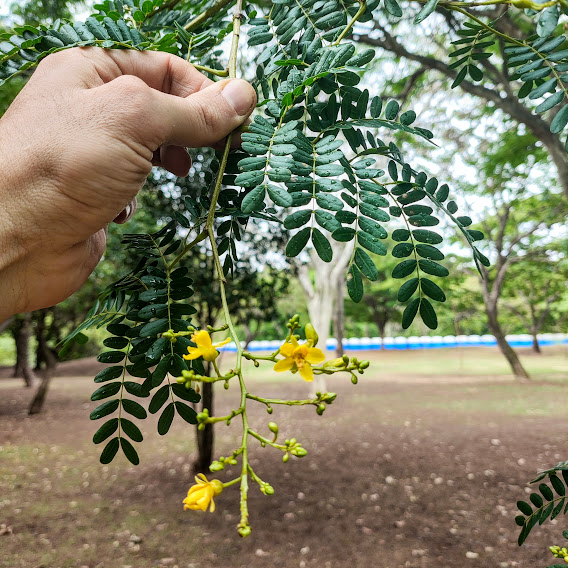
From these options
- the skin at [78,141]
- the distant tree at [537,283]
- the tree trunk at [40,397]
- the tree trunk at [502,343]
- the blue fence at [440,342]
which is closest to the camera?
the skin at [78,141]

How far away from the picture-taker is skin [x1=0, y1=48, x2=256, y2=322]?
0.87 meters

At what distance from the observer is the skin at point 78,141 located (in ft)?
2.87

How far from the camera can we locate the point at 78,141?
873 mm

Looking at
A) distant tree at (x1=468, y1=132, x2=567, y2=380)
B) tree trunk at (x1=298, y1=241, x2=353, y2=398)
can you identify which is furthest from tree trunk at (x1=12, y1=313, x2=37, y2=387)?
distant tree at (x1=468, y1=132, x2=567, y2=380)

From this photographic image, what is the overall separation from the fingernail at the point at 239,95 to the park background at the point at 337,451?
1.92ft

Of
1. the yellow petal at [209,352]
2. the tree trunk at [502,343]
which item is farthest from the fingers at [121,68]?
the tree trunk at [502,343]

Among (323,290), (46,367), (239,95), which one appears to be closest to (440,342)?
(323,290)

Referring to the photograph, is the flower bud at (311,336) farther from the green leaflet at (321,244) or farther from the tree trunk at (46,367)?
the tree trunk at (46,367)

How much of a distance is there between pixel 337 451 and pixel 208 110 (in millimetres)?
6410

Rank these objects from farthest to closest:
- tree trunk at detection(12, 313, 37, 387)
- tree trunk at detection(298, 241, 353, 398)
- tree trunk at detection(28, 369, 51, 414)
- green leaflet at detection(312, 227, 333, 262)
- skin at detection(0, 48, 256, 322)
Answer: tree trunk at detection(298, 241, 353, 398), tree trunk at detection(12, 313, 37, 387), tree trunk at detection(28, 369, 51, 414), skin at detection(0, 48, 256, 322), green leaflet at detection(312, 227, 333, 262)

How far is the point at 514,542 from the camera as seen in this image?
3.98 metres

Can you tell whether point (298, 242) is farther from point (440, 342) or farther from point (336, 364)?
point (440, 342)

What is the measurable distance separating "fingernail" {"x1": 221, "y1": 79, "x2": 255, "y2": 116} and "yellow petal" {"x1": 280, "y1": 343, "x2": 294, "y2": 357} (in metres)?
0.56

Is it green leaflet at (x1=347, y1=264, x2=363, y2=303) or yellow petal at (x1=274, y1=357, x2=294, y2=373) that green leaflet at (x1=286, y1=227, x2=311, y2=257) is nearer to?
green leaflet at (x1=347, y1=264, x2=363, y2=303)
